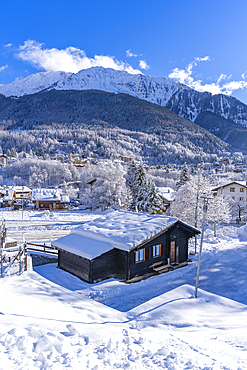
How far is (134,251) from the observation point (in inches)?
706

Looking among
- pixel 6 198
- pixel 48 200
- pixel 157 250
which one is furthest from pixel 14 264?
pixel 6 198

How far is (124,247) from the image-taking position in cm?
1698

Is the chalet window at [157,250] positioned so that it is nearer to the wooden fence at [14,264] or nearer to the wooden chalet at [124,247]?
the wooden chalet at [124,247]

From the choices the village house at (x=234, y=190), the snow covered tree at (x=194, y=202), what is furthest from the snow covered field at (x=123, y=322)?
the village house at (x=234, y=190)

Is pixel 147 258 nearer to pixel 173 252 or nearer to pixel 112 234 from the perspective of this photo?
pixel 173 252

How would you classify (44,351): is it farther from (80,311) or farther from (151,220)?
(151,220)

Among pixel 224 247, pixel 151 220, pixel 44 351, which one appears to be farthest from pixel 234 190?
pixel 44 351

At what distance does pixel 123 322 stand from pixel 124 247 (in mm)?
6487

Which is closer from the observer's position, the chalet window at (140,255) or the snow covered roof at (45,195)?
the chalet window at (140,255)

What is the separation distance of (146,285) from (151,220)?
5.64m

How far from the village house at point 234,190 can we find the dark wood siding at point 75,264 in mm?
50555

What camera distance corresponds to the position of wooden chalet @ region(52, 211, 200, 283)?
17.3m

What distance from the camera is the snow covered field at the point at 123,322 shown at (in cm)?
662

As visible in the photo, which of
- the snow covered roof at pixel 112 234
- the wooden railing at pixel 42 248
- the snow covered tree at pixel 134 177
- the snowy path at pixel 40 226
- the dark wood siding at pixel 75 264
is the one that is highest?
the snow covered tree at pixel 134 177
